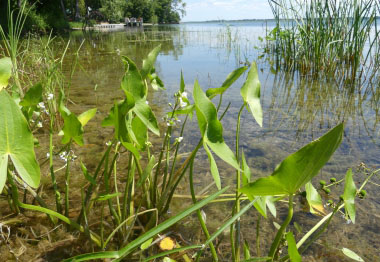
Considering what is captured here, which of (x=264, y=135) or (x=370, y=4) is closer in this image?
(x=264, y=135)

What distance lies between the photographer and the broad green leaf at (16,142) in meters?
0.63

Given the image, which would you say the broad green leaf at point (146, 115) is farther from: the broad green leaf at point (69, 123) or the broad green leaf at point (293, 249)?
the broad green leaf at point (293, 249)

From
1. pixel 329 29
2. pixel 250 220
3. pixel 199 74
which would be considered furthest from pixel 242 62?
pixel 250 220

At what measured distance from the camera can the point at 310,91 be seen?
3148mm

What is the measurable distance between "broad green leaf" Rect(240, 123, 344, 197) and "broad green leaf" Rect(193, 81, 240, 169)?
0.10 metres

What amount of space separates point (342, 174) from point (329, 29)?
7.74 feet

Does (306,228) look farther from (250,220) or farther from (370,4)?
(370,4)

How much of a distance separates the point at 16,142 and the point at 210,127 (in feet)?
1.42

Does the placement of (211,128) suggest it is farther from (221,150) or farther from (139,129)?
(139,129)

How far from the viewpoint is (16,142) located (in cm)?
66

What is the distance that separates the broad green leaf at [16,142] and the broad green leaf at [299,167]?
1.56 feet

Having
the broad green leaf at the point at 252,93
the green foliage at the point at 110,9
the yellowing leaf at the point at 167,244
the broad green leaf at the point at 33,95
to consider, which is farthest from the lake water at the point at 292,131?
the green foliage at the point at 110,9

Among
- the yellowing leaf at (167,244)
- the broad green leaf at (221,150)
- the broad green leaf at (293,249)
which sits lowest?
the yellowing leaf at (167,244)

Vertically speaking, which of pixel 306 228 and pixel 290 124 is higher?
pixel 290 124
